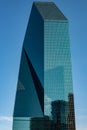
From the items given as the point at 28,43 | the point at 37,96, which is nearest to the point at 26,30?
the point at 28,43

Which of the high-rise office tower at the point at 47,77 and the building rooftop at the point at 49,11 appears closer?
the high-rise office tower at the point at 47,77

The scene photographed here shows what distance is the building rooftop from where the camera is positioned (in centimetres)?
11331

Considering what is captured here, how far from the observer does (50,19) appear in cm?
11219

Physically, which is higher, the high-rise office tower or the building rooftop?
the building rooftop

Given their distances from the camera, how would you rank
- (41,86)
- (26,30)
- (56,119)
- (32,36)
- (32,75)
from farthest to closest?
(26,30), (32,36), (32,75), (41,86), (56,119)

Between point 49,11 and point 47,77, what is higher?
point 49,11

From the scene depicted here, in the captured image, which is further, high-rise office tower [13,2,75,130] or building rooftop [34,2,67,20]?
building rooftop [34,2,67,20]

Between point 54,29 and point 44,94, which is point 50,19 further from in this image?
point 44,94

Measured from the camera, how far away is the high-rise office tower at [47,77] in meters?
100

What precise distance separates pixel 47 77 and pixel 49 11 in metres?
25.9

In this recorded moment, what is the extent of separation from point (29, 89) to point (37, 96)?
13.3 m

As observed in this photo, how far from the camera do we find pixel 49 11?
11675cm

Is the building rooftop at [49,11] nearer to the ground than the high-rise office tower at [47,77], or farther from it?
farther from it

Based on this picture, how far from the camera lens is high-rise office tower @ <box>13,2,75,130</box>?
10025 centimetres
